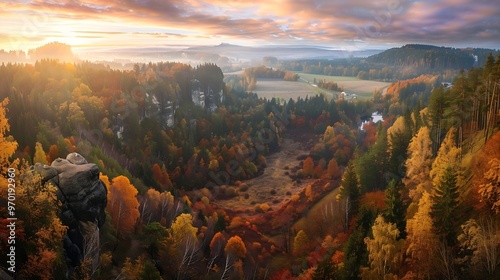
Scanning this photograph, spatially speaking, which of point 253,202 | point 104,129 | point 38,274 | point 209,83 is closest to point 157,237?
point 38,274

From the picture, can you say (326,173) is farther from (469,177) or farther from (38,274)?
(38,274)

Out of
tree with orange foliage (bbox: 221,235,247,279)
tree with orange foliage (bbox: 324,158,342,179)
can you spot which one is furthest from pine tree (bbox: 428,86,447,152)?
tree with orange foliage (bbox: 324,158,342,179)

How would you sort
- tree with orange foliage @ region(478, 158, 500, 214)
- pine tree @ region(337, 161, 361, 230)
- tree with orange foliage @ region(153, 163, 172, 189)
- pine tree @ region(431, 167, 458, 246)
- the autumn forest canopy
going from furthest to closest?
tree with orange foliage @ region(153, 163, 172, 189) < pine tree @ region(337, 161, 361, 230) < pine tree @ region(431, 167, 458, 246) < tree with orange foliage @ region(478, 158, 500, 214) < the autumn forest canopy

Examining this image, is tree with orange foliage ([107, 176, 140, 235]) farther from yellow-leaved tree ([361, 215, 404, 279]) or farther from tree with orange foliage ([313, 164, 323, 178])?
tree with orange foliage ([313, 164, 323, 178])

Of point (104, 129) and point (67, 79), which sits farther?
point (67, 79)

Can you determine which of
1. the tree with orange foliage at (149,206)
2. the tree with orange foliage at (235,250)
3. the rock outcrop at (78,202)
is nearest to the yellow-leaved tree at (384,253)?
the tree with orange foliage at (235,250)

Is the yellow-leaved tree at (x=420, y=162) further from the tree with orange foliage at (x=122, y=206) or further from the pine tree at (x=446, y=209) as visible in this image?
the tree with orange foliage at (x=122, y=206)

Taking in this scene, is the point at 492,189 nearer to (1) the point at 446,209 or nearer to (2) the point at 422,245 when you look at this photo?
(1) the point at 446,209
